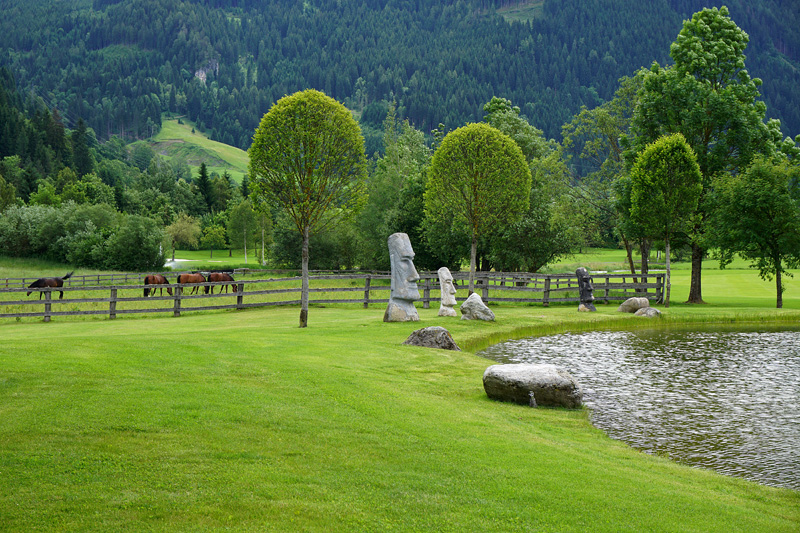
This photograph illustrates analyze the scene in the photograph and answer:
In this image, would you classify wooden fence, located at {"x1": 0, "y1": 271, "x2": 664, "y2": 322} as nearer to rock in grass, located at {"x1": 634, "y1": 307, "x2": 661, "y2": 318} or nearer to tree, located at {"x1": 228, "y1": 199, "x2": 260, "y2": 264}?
rock in grass, located at {"x1": 634, "y1": 307, "x2": 661, "y2": 318}


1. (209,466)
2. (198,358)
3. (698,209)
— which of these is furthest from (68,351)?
(698,209)

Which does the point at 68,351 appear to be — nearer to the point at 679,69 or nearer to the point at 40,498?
the point at 40,498

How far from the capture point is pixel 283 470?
6.41 metres

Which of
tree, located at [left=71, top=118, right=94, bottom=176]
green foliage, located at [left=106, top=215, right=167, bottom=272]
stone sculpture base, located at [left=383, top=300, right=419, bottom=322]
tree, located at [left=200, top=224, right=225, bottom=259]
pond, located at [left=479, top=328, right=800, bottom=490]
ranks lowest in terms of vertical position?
pond, located at [left=479, top=328, right=800, bottom=490]

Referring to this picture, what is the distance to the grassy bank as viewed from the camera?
5.53 meters

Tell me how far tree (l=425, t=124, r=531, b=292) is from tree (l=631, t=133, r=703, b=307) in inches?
274

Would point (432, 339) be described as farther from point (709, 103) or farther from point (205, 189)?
Answer: point (205, 189)

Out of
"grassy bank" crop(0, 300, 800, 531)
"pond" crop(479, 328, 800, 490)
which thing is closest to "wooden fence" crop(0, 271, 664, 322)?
"pond" crop(479, 328, 800, 490)

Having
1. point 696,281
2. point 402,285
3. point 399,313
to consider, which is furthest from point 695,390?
point 696,281

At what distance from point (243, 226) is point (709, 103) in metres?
73.7

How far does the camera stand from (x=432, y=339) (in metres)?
16.5

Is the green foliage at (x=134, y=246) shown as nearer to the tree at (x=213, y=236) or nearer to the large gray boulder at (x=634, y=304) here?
the tree at (x=213, y=236)

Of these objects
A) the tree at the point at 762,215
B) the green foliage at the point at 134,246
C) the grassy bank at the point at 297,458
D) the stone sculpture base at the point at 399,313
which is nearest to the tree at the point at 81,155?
the green foliage at the point at 134,246

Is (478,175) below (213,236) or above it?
above
